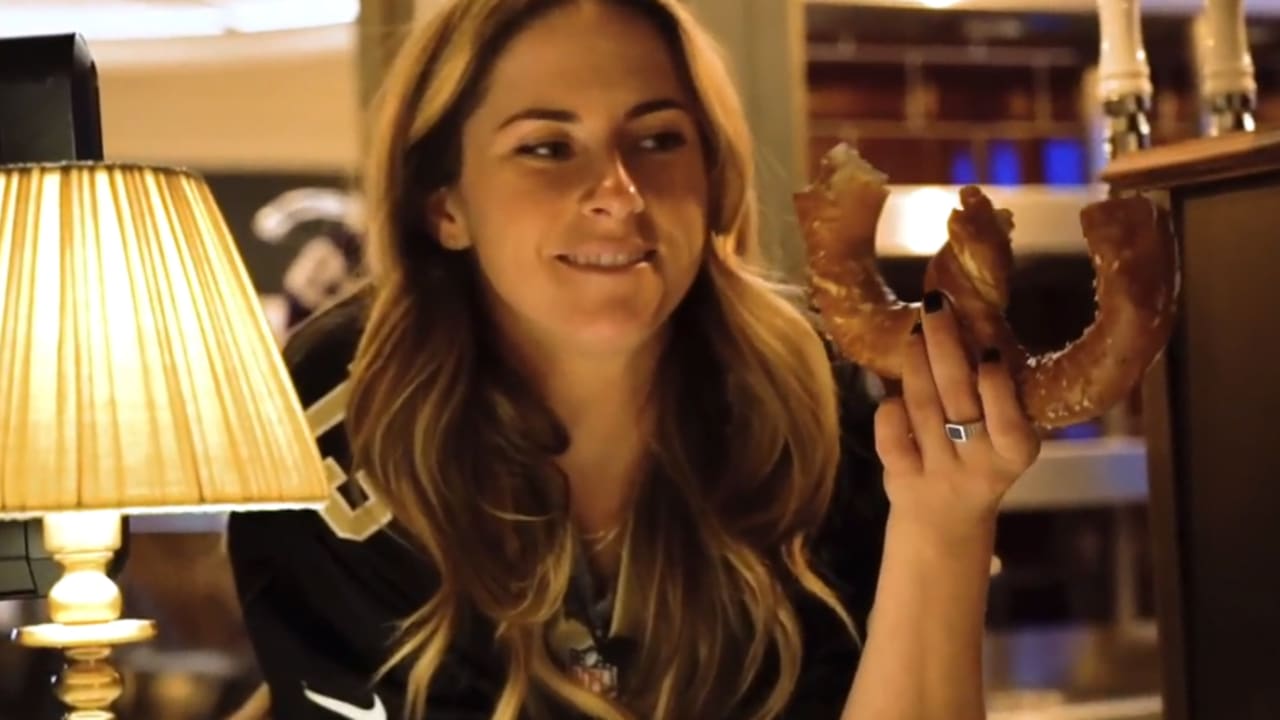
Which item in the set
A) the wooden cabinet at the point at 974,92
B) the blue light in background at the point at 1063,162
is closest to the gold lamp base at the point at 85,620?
the wooden cabinet at the point at 974,92

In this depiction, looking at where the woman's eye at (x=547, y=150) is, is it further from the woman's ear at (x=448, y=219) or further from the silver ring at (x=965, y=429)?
the silver ring at (x=965, y=429)

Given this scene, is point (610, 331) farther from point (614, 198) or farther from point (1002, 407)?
point (1002, 407)

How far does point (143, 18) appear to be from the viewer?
196cm

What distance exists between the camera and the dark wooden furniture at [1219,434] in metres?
1.02

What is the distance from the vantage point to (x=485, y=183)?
1.15m

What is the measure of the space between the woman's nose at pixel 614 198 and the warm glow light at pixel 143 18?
87cm

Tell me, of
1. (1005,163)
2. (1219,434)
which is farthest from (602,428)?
(1005,163)

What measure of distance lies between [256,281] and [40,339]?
748mm

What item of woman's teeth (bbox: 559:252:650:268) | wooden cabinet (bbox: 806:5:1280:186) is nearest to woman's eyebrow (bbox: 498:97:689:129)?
woman's teeth (bbox: 559:252:650:268)

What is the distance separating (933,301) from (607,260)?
268 millimetres

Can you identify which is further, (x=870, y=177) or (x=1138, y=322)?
(x=870, y=177)

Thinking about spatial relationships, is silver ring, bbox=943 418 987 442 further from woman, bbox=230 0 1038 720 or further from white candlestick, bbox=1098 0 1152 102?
Answer: white candlestick, bbox=1098 0 1152 102

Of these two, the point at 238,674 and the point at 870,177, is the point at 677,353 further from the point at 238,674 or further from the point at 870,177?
the point at 238,674

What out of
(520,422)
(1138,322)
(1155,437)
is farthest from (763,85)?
(1138,322)
